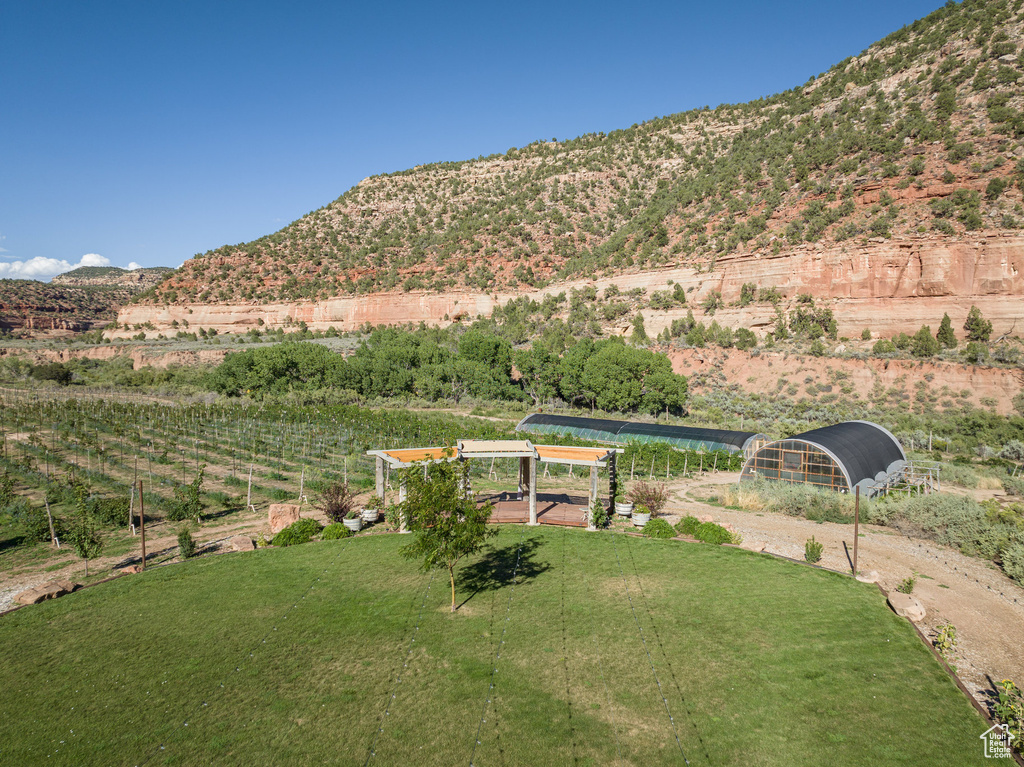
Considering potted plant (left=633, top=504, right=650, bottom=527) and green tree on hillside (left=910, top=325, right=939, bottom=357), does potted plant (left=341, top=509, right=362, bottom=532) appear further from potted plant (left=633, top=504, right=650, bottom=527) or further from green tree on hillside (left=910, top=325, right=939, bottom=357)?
green tree on hillside (left=910, top=325, right=939, bottom=357)

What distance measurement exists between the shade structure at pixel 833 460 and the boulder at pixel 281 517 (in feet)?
57.9

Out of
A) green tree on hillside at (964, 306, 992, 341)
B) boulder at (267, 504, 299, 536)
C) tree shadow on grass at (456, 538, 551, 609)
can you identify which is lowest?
tree shadow on grass at (456, 538, 551, 609)

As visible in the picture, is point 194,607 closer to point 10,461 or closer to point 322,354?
point 10,461

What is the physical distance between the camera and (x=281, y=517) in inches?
620

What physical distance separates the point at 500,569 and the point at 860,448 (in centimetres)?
1728

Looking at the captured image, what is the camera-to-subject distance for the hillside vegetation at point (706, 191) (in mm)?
46812

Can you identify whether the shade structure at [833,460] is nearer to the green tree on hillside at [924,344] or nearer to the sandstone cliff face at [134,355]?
the green tree on hillside at [924,344]

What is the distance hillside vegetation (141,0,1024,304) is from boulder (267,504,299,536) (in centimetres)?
4988

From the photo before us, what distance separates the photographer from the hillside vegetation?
154 ft

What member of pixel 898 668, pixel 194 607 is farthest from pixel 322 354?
pixel 898 668

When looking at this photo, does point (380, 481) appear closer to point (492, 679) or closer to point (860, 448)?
point (492, 679)

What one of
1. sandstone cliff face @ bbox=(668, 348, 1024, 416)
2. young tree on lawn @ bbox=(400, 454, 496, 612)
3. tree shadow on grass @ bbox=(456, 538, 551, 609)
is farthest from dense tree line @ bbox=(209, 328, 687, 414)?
young tree on lawn @ bbox=(400, 454, 496, 612)

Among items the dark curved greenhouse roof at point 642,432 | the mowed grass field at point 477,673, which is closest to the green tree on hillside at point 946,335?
the dark curved greenhouse roof at point 642,432

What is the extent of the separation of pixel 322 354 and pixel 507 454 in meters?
39.9
